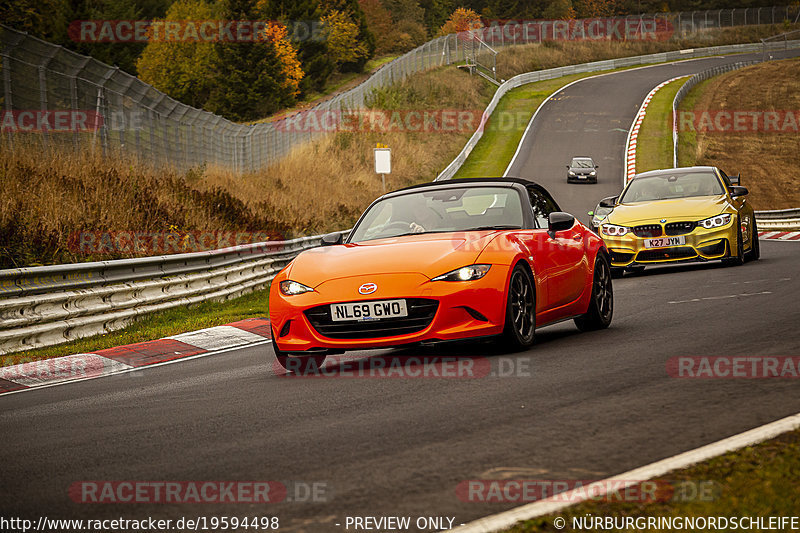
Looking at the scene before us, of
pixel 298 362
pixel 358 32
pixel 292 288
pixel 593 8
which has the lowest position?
pixel 298 362

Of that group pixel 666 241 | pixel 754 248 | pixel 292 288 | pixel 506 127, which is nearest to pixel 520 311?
pixel 292 288

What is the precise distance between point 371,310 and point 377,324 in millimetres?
121

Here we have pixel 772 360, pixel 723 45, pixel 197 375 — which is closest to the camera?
pixel 772 360

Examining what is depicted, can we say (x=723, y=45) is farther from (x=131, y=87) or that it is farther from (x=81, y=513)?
Result: (x=81, y=513)

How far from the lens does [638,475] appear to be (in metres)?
4.25

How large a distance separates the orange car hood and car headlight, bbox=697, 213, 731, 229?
850 centimetres

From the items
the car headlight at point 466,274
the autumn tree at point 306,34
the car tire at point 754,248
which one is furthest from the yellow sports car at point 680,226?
the autumn tree at point 306,34

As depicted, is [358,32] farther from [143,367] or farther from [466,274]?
[466,274]

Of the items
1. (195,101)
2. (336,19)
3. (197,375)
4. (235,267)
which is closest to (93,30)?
(195,101)

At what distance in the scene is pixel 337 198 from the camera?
35469 mm

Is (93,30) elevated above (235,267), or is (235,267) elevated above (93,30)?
(93,30)

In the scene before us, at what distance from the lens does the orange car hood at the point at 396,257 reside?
8.16 m

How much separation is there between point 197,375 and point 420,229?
240cm

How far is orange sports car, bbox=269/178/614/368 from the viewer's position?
799 cm
